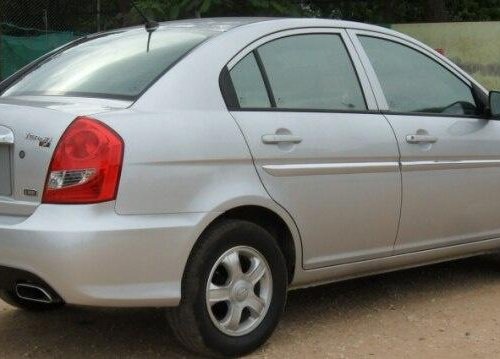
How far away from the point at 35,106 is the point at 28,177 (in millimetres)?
391

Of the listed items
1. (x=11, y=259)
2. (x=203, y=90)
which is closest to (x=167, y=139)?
(x=203, y=90)

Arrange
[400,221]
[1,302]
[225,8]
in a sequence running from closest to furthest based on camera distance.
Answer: [400,221] < [1,302] < [225,8]

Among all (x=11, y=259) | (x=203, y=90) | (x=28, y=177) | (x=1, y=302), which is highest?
(x=203, y=90)

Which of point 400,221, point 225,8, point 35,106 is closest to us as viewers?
point 35,106

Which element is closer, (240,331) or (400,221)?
(240,331)

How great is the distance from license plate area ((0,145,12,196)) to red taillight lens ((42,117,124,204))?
0.85 feet

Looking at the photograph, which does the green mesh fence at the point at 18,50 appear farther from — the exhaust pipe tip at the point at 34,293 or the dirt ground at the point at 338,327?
the exhaust pipe tip at the point at 34,293

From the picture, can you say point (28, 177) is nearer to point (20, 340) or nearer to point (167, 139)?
point (167, 139)

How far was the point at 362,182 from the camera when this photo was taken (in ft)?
14.6

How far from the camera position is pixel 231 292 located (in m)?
3.94

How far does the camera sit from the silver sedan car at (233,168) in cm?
355

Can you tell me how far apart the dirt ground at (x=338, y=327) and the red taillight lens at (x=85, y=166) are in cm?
101

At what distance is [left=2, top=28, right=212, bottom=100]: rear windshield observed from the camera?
4.00 m

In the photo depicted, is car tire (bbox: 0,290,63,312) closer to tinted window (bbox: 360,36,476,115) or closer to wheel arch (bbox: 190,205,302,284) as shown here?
wheel arch (bbox: 190,205,302,284)
